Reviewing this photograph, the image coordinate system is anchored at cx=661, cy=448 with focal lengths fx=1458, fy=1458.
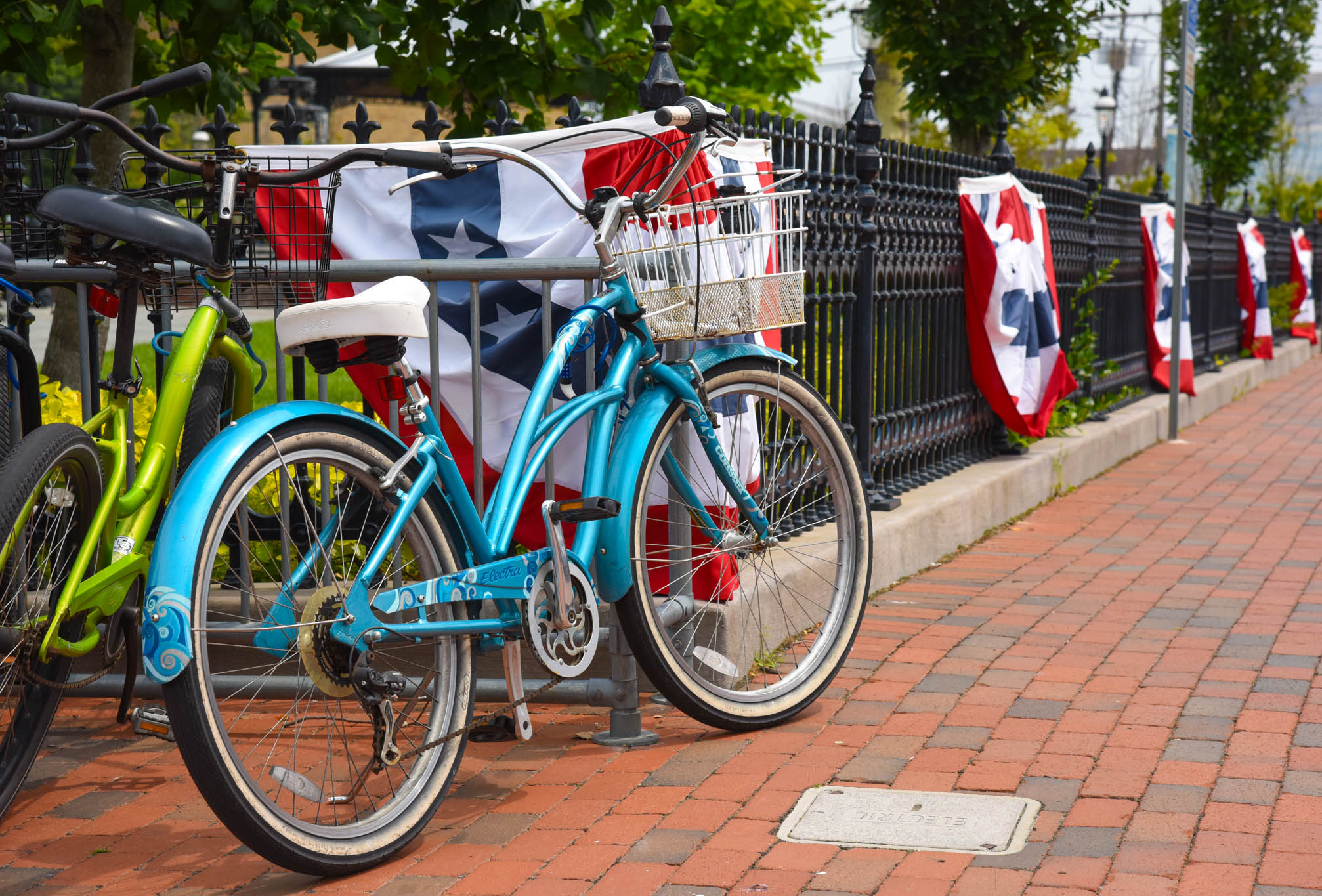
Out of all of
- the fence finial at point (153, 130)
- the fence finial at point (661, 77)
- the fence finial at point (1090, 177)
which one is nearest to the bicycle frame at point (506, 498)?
the fence finial at point (661, 77)

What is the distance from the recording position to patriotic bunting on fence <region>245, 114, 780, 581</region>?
4.32m

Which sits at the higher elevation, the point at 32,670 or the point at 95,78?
the point at 95,78

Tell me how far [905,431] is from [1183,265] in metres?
5.90

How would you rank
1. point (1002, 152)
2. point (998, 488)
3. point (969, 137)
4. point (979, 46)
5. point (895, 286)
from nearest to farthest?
point (895, 286), point (998, 488), point (1002, 152), point (979, 46), point (969, 137)

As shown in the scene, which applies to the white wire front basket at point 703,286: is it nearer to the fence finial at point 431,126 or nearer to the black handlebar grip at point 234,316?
the black handlebar grip at point 234,316

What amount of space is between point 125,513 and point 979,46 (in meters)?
12.1

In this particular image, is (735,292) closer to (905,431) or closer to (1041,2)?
(905,431)

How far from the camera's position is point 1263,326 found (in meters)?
15.8

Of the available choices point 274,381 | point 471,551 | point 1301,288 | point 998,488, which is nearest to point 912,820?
point 471,551

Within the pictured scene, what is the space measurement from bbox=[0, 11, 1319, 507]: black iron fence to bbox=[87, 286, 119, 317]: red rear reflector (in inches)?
7.6

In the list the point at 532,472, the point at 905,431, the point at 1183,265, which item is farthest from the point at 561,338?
the point at 1183,265

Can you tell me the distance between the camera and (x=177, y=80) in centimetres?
280

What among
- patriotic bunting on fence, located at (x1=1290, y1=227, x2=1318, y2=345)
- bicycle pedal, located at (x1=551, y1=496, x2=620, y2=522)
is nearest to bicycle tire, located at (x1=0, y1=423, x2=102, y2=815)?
bicycle pedal, located at (x1=551, y1=496, x2=620, y2=522)

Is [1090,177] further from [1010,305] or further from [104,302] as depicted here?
[104,302]
